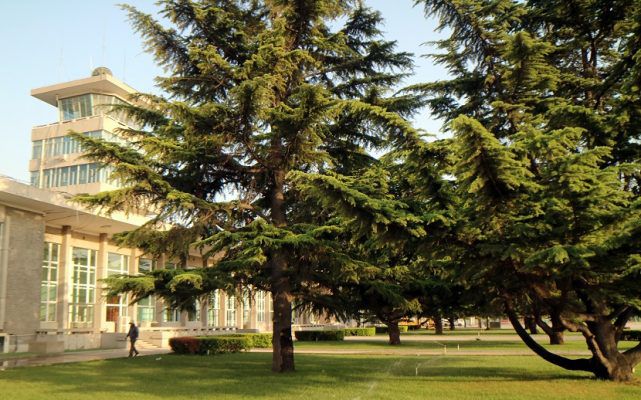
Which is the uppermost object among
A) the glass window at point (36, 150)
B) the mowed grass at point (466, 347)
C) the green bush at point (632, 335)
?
the glass window at point (36, 150)

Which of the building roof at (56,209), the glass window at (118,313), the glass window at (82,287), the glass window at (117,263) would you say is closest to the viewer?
the building roof at (56,209)

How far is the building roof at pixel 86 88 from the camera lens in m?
48.3

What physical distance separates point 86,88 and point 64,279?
2340cm

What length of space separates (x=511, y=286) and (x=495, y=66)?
249 inches

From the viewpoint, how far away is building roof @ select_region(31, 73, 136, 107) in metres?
48.3

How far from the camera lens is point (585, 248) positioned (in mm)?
8805

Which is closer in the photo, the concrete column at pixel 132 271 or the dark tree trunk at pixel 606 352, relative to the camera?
the dark tree trunk at pixel 606 352

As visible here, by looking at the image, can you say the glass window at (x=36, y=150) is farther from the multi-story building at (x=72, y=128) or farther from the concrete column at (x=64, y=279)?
the concrete column at (x=64, y=279)

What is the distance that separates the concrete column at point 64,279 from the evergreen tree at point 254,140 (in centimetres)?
1920

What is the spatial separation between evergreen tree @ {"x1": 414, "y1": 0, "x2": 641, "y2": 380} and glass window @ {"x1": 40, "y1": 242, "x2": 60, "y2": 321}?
2716 cm

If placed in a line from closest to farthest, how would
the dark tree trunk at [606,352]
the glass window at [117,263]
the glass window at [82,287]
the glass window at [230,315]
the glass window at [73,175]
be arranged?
the dark tree trunk at [606,352], the glass window at [82,287], the glass window at [117,263], the glass window at [73,175], the glass window at [230,315]

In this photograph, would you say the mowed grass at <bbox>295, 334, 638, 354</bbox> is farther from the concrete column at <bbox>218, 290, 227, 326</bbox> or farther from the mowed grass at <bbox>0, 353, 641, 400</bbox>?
the concrete column at <bbox>218, 290, 227, 326</bbox>

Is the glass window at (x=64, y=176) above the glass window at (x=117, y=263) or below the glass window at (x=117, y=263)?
above

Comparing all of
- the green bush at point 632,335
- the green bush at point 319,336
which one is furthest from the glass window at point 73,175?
the green bush at point 632,335
